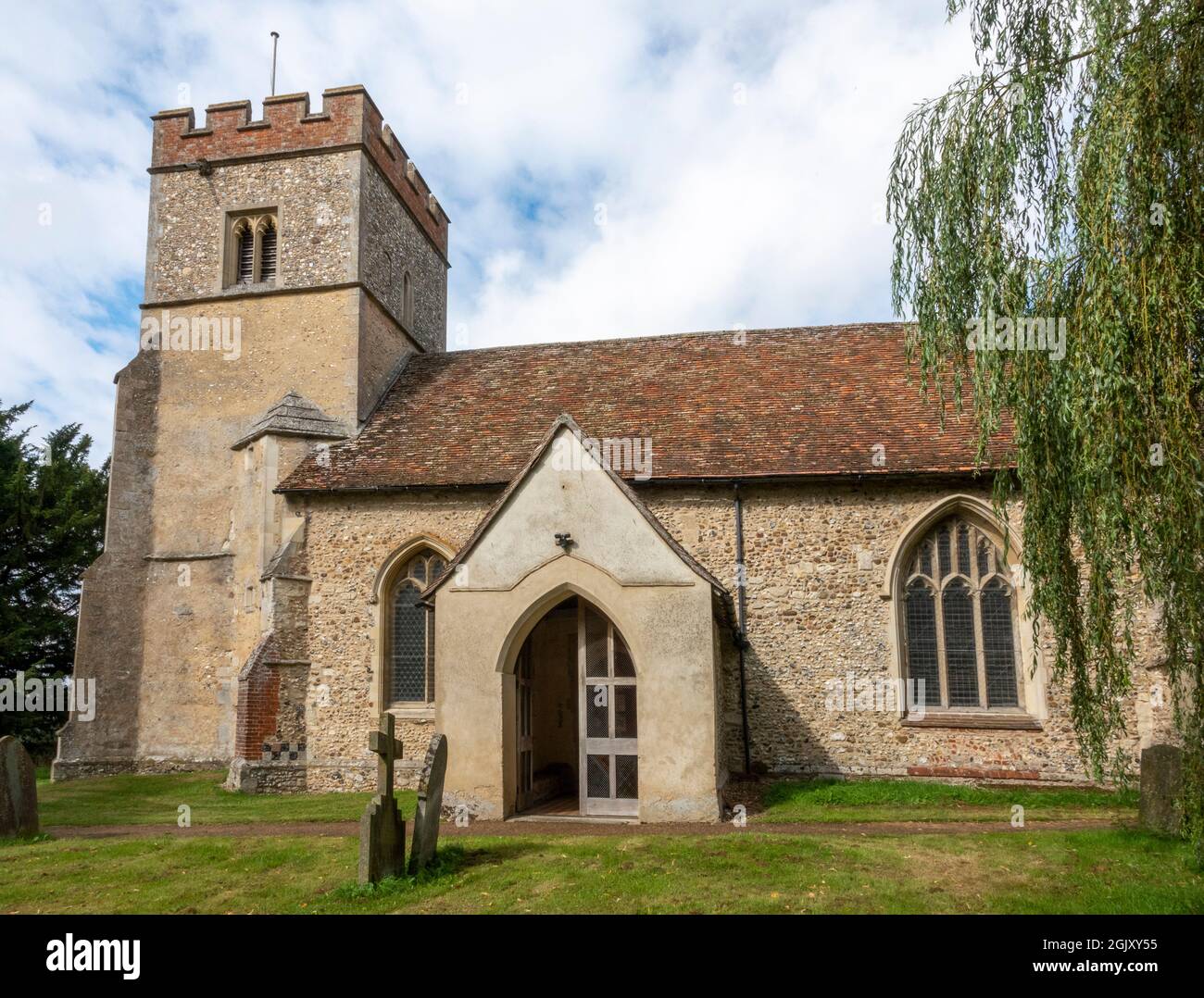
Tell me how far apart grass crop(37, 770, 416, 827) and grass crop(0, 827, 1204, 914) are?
7.54 feet

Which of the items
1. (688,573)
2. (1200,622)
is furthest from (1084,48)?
(688,573)

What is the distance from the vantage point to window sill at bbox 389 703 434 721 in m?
15.1

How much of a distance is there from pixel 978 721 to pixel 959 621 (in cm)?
160

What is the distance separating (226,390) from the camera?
18000mm

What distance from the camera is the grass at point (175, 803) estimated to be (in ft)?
40.2

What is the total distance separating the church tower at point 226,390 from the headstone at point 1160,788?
12.7 metres

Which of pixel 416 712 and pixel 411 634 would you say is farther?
pixel 411 634

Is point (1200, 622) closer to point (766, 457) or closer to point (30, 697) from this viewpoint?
point (766, 457)

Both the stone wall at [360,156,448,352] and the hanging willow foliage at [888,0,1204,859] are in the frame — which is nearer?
the hanging willow foliage at [888,0,1204,859]

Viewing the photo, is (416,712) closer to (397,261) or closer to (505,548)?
(505,548)

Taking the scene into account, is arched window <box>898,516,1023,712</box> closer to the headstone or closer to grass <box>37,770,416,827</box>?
the headstone
